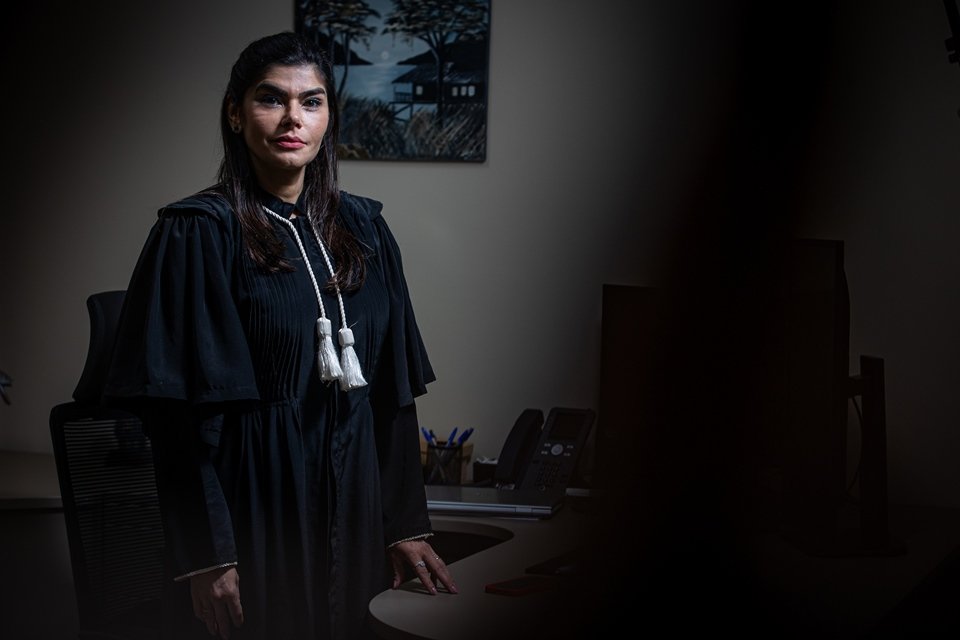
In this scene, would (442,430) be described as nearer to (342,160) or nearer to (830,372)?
(342,160)

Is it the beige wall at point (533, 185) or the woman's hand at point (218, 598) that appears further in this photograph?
the beige wall at point (533, 185)

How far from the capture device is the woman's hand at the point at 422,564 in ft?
3.52

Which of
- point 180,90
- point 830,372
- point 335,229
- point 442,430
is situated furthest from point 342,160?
point 830,372

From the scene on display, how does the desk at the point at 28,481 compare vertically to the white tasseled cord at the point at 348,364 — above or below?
below

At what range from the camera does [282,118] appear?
1.05m

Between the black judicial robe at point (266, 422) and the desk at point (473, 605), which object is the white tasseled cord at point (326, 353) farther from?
the desk at point (473, 605)

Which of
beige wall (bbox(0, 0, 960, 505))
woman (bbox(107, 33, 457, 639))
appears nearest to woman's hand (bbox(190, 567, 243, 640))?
woman (bbox(107, 33, 457, 639))

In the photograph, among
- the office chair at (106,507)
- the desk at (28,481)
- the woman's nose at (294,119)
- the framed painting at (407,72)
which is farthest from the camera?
the framed painting at (407,72)

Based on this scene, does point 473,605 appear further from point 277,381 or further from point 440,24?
point 440,24

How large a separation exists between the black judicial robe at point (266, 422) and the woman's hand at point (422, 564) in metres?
0.01

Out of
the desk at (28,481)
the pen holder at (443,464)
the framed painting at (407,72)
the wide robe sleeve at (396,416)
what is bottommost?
→ the desk at (28,481)

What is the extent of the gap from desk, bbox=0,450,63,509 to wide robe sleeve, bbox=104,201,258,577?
0.73 metres

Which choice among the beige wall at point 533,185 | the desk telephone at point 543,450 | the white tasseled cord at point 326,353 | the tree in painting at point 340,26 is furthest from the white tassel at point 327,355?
the tree in painting at point 340,26

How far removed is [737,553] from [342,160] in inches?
43.6
